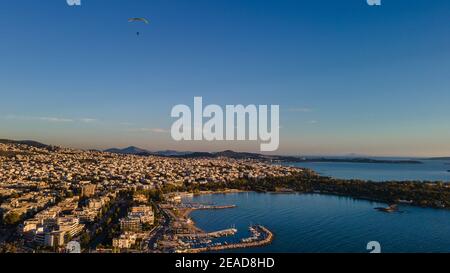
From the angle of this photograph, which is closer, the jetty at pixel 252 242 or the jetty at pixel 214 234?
the jetty at pixel 252 242

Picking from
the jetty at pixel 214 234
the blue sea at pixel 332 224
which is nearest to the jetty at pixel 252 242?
the blue sea at pixel 332 224

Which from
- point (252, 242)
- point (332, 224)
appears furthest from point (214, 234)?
point (332, 224)

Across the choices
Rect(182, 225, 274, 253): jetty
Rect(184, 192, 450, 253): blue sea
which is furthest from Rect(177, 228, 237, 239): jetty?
Rect(182, 225, 274, 253): jetty

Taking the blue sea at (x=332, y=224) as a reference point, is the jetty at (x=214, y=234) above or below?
above

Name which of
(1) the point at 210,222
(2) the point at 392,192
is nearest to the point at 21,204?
(1) the point at 210,222

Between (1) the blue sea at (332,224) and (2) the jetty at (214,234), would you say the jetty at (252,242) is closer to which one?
(1) the blue sea at (332,224)

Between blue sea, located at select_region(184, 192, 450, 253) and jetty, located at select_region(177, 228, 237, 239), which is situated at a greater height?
jetty, located at select_region(177, 228, 237, 239)

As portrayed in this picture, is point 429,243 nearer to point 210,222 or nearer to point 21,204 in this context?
point 210,222

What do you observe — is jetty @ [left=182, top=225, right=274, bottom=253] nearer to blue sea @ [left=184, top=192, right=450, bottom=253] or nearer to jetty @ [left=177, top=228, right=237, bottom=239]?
blue sea @ [left=184, top=192, right=450, bottom=253]
